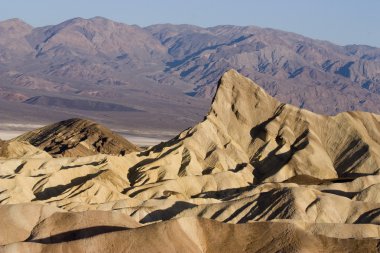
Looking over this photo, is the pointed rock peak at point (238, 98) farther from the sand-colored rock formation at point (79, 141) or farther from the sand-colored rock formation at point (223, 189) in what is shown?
the sand-colored rock formation at point (79, 141)

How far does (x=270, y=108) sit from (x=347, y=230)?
6591cm

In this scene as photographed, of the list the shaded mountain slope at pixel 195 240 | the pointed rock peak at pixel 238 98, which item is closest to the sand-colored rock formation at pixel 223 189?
the shaded mountain slope at pixel 195 240

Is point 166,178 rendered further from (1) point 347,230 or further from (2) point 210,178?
(1) point 347,230

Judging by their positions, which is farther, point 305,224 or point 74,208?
point 74,208

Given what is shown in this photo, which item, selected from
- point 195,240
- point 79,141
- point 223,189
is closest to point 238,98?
point 223,189

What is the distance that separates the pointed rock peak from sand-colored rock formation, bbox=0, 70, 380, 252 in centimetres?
20

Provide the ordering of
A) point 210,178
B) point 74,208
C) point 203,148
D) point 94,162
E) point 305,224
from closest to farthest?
point 305,224
point 74,208
point 210,178
point 94,162
point 203,148

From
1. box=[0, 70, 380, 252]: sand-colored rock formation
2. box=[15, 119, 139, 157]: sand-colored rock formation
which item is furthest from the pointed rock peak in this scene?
box=[15, 119, 139, 157]: sand-colored rock formation

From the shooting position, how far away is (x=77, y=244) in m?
48.2

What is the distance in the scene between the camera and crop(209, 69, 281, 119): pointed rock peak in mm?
130500

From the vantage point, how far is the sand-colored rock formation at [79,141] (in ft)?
495

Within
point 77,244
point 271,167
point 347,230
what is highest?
point 77,244

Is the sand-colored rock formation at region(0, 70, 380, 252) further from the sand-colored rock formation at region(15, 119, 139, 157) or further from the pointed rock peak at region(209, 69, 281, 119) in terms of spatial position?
the sand-colored rock formation at region(15, 119, 139, 157)

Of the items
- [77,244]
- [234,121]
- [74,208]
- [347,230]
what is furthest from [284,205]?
[234,121]
